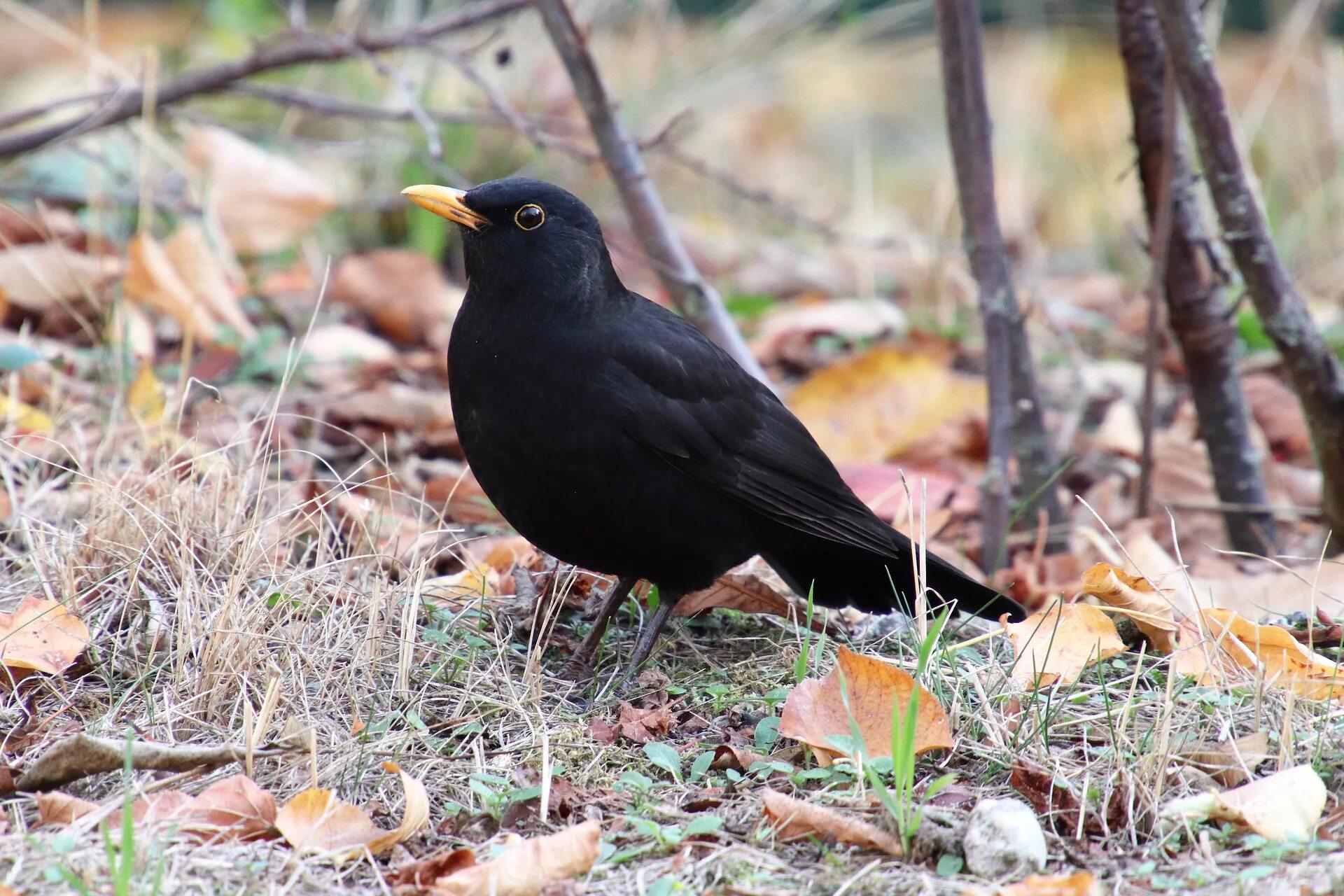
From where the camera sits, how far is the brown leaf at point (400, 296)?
5824mm

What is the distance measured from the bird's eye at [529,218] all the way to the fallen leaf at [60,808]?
1719 mm

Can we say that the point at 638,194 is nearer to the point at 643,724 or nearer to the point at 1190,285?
the point at 1190,285

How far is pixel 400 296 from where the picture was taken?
19.2 feet

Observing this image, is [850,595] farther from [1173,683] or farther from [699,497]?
[1173,683]

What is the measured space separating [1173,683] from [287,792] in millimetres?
1651

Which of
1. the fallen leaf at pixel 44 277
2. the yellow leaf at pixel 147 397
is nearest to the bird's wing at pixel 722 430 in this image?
the yellow leaf at pixel 147 397

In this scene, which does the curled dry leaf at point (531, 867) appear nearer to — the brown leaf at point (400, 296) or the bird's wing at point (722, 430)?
the bird's wing at point (722, 430)

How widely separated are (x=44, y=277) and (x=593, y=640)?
8.64 feet

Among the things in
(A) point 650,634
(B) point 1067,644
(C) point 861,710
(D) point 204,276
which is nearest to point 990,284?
(B) point 1067,644


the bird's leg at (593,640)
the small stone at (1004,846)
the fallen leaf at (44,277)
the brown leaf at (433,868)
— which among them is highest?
the fallen leaf at (44,277)

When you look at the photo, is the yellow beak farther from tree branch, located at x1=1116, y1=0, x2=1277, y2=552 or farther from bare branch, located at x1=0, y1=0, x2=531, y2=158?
tree branch, located at x1=1116, y1=0, x2=1277, y2=552

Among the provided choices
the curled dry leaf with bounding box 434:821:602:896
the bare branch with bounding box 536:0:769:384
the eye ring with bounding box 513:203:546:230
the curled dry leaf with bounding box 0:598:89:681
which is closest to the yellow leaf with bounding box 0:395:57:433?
the curled dry leaf with bounding box 0:598:89:681

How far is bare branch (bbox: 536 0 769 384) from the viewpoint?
4.06m

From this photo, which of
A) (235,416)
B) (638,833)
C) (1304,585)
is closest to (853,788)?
(638,833)
